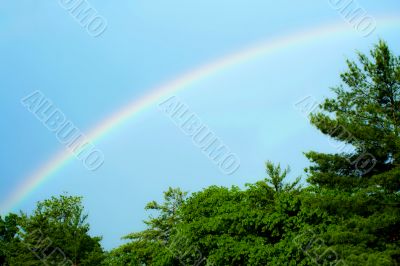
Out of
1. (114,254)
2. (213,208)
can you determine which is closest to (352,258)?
(213,208)

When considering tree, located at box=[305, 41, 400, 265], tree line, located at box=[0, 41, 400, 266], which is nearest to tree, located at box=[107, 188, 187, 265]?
tree line, located at box=[0, 41, 400, 266]

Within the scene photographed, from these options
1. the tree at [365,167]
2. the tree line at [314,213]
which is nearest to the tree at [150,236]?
the tree line at [314,213]

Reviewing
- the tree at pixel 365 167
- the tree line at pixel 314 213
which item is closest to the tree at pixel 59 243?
the tree line at pixel 314 213

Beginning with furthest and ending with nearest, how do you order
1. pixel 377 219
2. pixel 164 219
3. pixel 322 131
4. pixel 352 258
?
pixel 164 219, pixel 322 131, pixel 377 219, pixel 352 258

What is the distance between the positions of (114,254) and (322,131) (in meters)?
31.1

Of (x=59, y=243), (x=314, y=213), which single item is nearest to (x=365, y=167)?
(x=314, y=213)

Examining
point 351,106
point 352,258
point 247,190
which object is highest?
point 351,106

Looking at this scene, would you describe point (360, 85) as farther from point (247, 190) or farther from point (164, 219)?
point (164, 219)

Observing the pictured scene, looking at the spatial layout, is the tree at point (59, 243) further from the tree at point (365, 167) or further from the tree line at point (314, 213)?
the tree at point (365, 167)

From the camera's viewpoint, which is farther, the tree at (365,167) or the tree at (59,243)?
the tree at (59,243)

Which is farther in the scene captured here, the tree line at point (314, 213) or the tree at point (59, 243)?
the tree at point (59, 243)

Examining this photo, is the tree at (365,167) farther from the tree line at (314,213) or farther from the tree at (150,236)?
the tree at (150,236)

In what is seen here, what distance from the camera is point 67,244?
112 feet

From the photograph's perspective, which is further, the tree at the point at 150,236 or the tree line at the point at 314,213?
the tree at the point at 150,236
